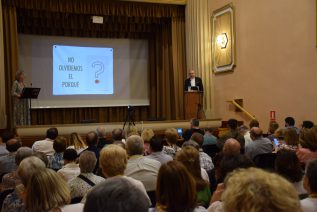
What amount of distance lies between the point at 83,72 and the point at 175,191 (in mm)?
9340

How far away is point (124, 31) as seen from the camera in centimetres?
1148

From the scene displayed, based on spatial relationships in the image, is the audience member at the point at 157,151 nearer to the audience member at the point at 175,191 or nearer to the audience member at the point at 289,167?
the audience member at the point at 289,167

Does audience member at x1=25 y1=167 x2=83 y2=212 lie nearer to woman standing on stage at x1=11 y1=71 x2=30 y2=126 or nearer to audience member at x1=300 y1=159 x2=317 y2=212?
audience member at x1=300 y1=159 x2=317 y2=212

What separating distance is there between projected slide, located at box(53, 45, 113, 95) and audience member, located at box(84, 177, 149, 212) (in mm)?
9932

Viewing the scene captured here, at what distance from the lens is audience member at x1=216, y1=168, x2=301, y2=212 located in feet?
3.45

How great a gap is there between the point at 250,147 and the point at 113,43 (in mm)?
7774

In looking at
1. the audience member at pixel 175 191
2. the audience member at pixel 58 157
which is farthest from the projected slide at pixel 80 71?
the audience member at pixel 175 191

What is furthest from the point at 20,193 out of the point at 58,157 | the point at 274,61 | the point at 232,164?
the point at 274,61

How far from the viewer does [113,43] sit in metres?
11.6

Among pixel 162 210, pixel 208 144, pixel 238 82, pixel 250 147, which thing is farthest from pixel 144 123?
pixel 162 210

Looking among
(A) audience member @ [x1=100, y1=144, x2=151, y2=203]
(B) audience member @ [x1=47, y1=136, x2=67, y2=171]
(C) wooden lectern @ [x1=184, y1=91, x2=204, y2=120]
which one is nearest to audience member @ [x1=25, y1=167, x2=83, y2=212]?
(A) audience member @ [x1=100, y1=144, x2=151, y2=203]

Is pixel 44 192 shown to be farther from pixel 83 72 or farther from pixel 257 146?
pixel 83 72

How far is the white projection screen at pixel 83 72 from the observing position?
10.7m

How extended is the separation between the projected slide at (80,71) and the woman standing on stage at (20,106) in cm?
250
